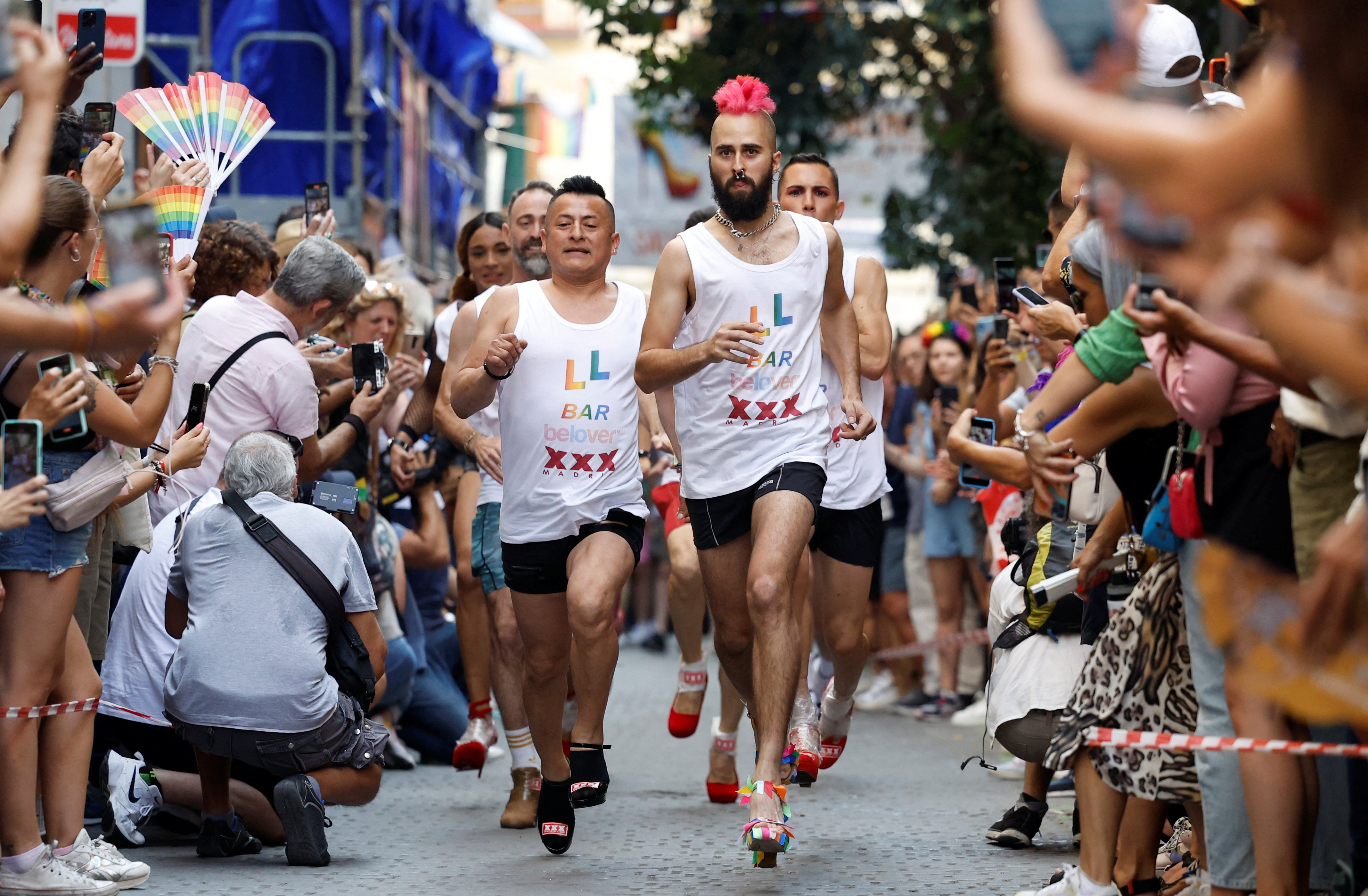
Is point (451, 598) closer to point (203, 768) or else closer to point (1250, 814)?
point (203, 768)

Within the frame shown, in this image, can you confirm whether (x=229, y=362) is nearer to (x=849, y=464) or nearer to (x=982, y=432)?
(x=849, y=464)

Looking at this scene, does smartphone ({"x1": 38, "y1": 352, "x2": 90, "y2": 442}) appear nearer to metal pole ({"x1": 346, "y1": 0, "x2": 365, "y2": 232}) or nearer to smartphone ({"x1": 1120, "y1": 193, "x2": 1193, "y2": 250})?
smartphone ({"x1": 1120, "y1": 193, "x2": 1193, "y2": 250})

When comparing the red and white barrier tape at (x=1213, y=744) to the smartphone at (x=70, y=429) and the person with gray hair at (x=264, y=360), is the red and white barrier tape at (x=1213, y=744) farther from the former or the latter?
the person with gray hair at (x=264, y=360)

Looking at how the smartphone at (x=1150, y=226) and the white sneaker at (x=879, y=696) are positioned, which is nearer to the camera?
the smartphone at (x=1150, y=226)

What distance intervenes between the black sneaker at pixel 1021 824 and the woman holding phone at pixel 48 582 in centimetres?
310

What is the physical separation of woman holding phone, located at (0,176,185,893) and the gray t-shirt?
0.66 metres

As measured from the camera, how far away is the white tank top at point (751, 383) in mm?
6340

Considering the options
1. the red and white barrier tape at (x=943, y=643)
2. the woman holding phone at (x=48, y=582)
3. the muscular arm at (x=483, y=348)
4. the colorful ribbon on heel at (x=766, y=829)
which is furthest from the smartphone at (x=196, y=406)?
the red and white barrier tape at (x=943, y=643)

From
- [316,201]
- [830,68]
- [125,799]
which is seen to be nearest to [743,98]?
[316,201]

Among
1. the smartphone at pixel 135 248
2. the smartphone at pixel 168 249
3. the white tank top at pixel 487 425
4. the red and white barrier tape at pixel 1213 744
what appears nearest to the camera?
the smartphone at pixel 135 248

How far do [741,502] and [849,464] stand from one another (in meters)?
1.28

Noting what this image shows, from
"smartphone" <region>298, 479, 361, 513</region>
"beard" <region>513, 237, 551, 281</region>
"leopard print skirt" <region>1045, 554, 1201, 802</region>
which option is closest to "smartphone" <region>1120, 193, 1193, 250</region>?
"leopard print skirt" <region>1045, 554, 1201, 802</region>

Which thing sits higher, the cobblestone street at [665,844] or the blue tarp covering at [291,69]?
the blue tarp covering at [291,69]

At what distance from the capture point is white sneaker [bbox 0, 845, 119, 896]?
5.33 m
